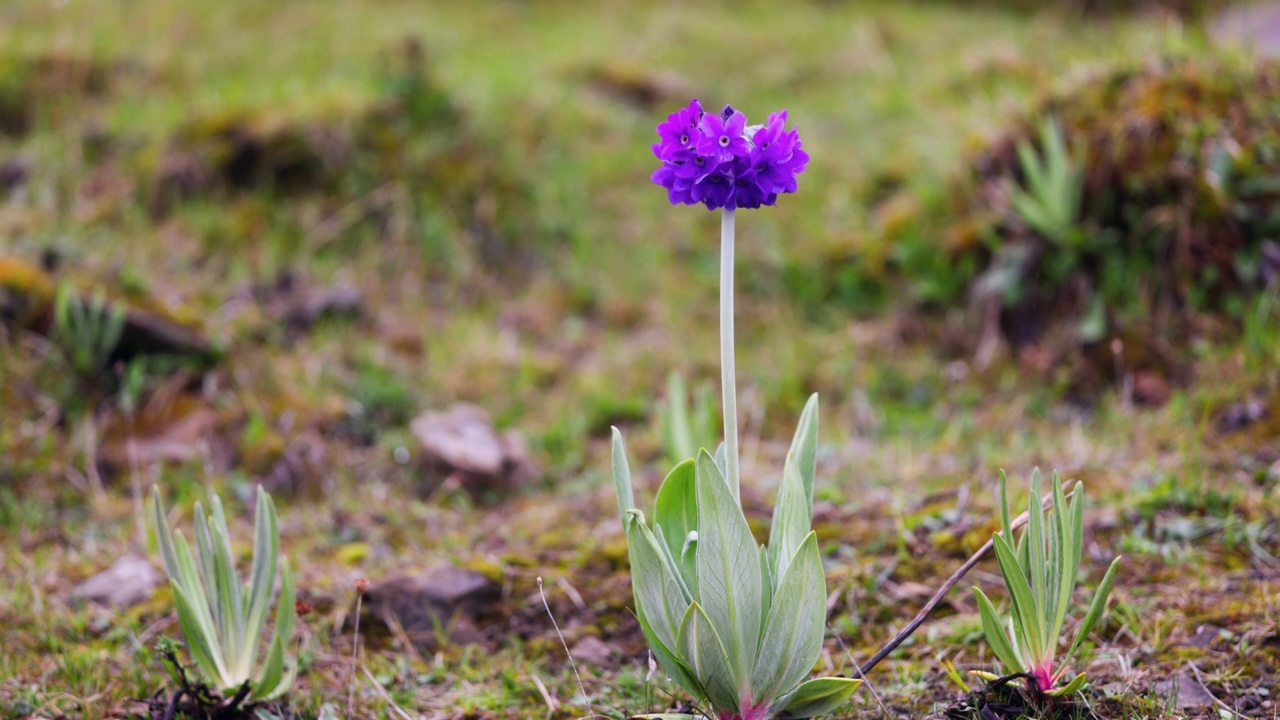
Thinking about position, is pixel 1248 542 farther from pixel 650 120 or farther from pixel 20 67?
pixel 20 67

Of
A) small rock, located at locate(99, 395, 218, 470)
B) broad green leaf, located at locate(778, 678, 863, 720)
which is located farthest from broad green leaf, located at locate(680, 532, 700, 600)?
small rock, located at locate(99, 395, 218, 470)

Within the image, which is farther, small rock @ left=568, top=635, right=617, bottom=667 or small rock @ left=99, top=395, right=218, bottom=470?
small rock @ left=99, top=395, right=218, bottom=470

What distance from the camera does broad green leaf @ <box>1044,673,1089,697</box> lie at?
5.86 ft

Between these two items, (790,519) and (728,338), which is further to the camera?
(790,519)

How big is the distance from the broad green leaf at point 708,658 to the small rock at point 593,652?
58 centimetres

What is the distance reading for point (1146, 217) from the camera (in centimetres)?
407

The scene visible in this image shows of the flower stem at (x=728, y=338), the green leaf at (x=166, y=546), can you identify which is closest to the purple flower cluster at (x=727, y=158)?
the flower stem at (x=728, y=338)

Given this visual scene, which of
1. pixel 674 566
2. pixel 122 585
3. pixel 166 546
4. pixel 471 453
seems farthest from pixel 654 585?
pixel 471 453

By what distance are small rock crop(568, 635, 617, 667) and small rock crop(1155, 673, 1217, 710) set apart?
1.20 m

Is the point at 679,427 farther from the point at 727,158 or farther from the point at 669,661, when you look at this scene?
the point at 727,158

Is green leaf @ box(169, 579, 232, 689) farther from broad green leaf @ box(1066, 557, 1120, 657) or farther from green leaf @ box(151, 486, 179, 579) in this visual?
broad green leaf @ box(1066, 557, 1120, 657)

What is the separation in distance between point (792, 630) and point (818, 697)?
0.16m

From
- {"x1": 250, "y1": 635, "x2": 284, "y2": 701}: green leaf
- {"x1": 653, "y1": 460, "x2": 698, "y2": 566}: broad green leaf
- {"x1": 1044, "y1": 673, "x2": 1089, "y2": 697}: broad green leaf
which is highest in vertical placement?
{"x1": 653, "y1": 460, "x2": 698, "y2": 566}: broad green leaf

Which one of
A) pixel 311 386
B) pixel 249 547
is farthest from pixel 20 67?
pixel 249 547
